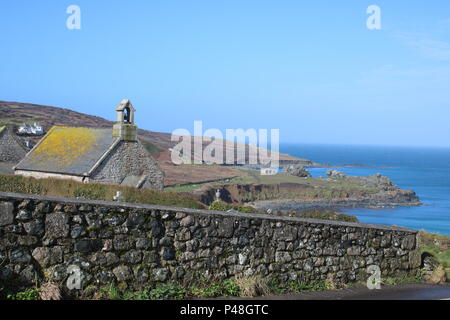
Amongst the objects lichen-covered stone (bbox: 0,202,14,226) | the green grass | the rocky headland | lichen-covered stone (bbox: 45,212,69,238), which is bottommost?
the rocky headland

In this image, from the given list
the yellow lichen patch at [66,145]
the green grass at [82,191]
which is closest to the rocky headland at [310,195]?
the yellow lichen patch at [66,145]

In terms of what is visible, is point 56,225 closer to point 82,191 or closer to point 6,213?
point 6,213

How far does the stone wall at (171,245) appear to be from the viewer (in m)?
8.00

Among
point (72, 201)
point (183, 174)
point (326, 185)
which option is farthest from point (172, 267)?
point (326, 185)

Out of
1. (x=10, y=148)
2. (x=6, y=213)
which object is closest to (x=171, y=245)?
(x=6, y=213)

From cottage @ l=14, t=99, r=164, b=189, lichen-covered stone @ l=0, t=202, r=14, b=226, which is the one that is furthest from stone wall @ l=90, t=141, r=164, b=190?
lichen-covered stone @ l=0, t=202, r=14, b=226

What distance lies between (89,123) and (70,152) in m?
139

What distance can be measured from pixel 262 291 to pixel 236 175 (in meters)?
116

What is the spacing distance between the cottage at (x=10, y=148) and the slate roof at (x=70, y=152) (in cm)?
252

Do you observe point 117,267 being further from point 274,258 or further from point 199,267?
point 274,258

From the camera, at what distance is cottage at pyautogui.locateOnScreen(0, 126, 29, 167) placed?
40.2 m

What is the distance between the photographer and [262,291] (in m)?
9.69

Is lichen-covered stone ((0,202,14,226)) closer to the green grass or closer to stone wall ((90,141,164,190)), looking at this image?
the green grass

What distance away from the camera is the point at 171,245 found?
918 cm
